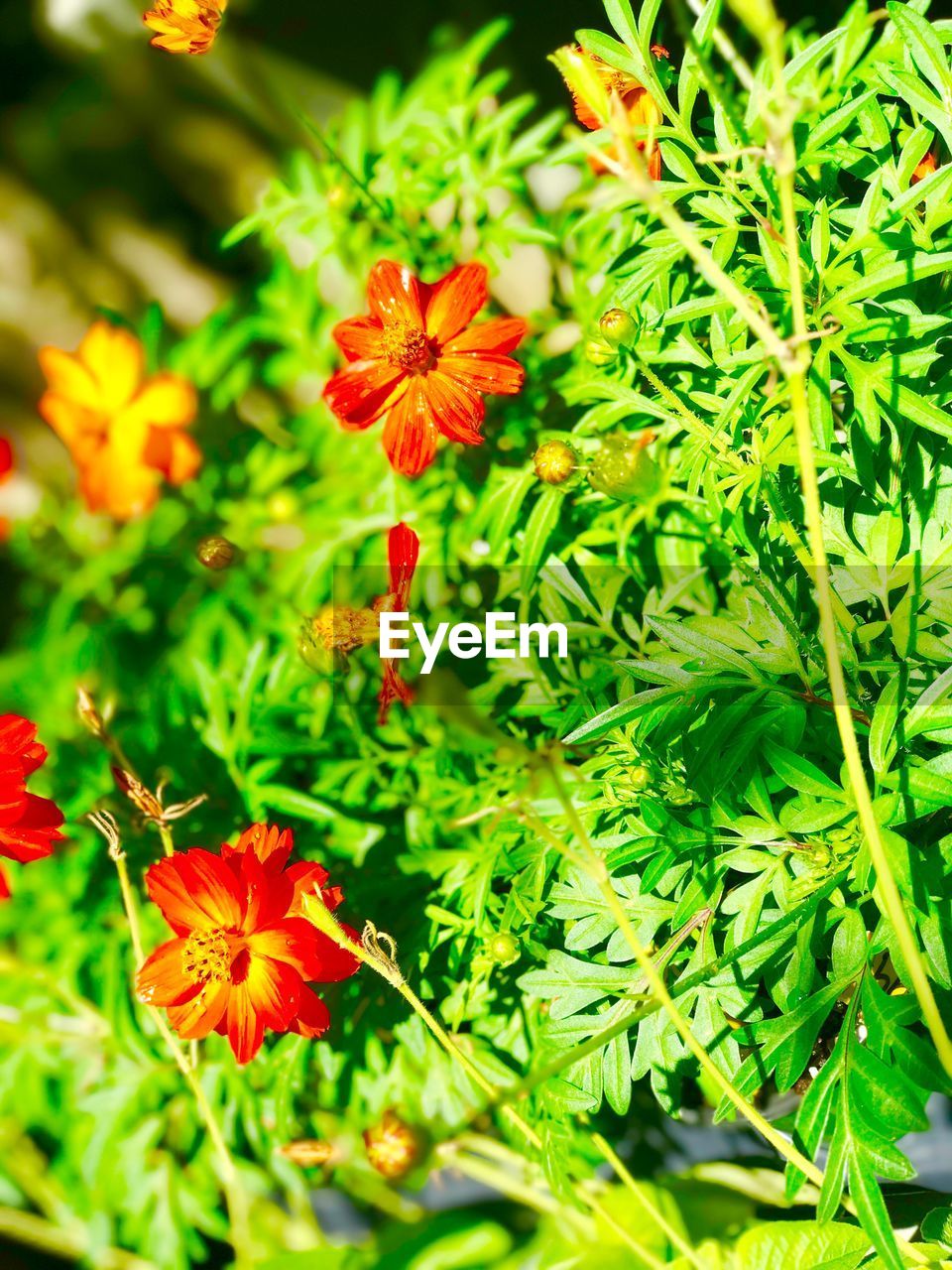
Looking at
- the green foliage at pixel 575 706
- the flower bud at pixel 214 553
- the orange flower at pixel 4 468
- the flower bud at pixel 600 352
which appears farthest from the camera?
the orange flower at pixel 4 468

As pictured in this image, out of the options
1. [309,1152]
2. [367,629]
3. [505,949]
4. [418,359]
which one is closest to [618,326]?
[418,359]

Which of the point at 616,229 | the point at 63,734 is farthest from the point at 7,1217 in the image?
the point at 616,229

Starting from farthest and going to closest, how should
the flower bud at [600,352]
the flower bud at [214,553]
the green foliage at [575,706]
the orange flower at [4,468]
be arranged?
the orange flower at [4,468], the flower bud at [214,553], the flower bud at [600,352], the green foliage at [575,706]

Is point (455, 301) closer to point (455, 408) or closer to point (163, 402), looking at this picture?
point (455, 408)

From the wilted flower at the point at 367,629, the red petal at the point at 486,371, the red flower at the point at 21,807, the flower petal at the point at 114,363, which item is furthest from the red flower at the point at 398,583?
the flower petal at the point at 114,363

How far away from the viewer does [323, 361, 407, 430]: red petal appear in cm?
64

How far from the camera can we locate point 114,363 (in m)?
0.99

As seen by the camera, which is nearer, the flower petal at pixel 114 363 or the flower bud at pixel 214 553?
the flower bud at pixel 214 553

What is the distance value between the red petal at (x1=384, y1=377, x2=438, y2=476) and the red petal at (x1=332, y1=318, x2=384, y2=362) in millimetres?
38

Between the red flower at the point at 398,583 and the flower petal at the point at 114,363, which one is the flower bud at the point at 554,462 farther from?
the flower petal at the point at 114,363

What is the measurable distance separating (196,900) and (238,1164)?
15.2 inches

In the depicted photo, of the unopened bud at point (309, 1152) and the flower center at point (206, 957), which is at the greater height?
the flower center at point (206, 957)

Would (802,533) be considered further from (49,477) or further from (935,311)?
(49,477)

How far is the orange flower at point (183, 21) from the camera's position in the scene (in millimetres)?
619
